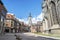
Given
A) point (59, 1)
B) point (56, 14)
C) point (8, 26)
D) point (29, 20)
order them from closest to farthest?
point (59, 1)
point (56, 14)
point (8, 26)
point (29, 20)

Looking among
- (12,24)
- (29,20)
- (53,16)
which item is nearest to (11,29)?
(12,24)

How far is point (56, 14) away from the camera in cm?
3850

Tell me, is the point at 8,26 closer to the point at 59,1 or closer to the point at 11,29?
the point at 11,29

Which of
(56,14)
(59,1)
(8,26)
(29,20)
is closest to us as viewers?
(59,1)

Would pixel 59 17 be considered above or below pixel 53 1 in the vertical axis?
below

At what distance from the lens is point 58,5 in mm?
36125

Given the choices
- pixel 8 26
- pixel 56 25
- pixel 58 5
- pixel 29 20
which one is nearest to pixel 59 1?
pixel 58 5

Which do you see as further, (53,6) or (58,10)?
(53,6)

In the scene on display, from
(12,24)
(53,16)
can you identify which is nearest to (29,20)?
(12,24)

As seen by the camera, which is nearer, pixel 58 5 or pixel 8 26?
pixel 58 5

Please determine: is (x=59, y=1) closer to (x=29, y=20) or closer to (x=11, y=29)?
(x=11, y=29)

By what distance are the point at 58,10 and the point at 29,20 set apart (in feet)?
386

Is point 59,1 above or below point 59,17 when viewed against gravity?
above

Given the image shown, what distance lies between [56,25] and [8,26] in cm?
6706
